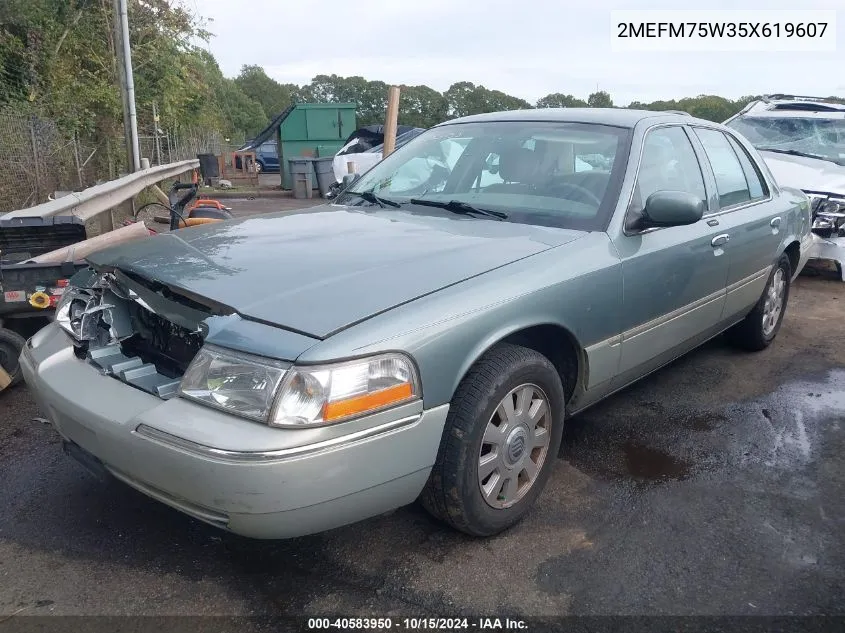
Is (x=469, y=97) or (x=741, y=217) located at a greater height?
(x=469, y=97)

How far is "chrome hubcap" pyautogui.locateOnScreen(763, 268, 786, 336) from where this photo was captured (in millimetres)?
4977

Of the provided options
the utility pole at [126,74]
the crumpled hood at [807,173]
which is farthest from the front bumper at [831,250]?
the utility pole at [126,74]

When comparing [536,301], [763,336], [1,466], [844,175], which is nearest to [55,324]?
[1,466]

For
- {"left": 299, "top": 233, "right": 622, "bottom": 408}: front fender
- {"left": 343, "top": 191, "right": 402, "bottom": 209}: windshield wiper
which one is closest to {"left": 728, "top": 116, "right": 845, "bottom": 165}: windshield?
{"left": 343, "top": 191, "right": 402, "bottom": 209}: windshield wiper

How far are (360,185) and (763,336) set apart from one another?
310 cm

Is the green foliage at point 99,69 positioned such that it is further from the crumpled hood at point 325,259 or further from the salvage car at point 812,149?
the crumpled hood at point 325,259

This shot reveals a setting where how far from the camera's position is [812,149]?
8477 mm

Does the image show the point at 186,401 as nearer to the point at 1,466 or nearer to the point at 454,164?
the point at 1,466

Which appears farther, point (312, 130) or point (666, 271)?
point (312, 130)

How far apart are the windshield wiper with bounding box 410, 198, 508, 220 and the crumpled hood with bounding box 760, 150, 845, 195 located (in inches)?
207

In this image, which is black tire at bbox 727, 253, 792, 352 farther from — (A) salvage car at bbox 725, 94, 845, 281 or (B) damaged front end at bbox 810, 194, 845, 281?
(B) damaged front end at bbox 810, 194, 845, 281

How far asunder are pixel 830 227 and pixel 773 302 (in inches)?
112

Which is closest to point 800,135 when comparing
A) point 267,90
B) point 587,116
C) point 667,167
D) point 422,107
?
point 667,167

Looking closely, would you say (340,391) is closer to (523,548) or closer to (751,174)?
(523,548)
